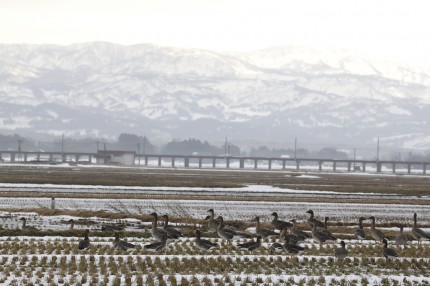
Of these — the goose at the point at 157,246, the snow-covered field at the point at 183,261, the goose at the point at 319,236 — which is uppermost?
the goose at the point at 319,236

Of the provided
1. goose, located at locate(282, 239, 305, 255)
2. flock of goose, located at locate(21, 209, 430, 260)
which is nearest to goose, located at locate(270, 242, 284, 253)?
flock of goose, located at locate(21, 209, 430, 260)

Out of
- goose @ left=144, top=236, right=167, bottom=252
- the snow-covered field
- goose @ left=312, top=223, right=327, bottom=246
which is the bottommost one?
the snow-covered field

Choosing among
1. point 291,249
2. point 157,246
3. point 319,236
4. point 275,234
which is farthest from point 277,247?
point 275,234

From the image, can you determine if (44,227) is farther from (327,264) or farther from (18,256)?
(327,264)

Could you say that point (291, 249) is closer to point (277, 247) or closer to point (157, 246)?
point (277, 247)

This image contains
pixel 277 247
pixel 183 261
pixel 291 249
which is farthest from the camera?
pixel 277 247

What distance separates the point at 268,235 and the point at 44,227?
9481mm

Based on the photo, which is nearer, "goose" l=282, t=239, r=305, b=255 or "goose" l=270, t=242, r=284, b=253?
"goose" l=282, t=239, r=305, b=255

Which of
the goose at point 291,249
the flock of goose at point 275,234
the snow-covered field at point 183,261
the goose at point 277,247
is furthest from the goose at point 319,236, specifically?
the goose at point 291,249

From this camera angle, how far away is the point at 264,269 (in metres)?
25.4

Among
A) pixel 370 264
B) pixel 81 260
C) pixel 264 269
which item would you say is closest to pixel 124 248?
pixel 81 260

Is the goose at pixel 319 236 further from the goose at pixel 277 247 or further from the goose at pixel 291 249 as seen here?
the goose at pixel 291 249

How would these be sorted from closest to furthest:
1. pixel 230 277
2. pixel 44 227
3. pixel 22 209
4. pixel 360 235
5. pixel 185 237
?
1. pixel 230 277
2. pixel 360 235
3. pixel 185 237
4. pixel 44 227
5. pixel 22 209

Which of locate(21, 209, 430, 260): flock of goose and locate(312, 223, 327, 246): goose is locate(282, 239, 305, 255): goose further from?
locate(312, 223, 327, 246): goose
